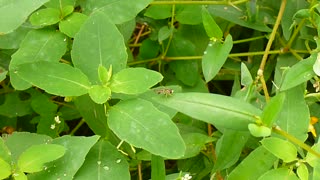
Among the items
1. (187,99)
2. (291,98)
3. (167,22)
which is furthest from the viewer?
(167,22)

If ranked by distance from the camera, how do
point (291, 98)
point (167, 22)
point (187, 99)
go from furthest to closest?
1. point (167, 22)
2. point (291, 98)
3. point (187, 99)

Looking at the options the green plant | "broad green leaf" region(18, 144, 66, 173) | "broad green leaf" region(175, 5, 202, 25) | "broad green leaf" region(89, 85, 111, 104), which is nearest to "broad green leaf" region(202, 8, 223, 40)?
the green plant

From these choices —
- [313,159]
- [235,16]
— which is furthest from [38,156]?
[235,16]

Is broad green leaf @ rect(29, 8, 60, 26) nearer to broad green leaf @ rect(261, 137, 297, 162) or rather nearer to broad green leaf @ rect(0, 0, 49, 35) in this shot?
broad green leaf @ rect(0, 0, 49, 35)

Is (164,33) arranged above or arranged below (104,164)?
above

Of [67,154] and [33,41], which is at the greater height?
[33,41]

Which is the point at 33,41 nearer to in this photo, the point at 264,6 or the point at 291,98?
the point at 291,98

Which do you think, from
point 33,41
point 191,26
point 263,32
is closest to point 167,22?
point 191,26

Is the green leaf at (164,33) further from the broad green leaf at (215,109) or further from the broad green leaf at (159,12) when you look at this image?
the broad green leaf at (215,109)

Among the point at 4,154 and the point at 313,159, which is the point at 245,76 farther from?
the point at 4,154
